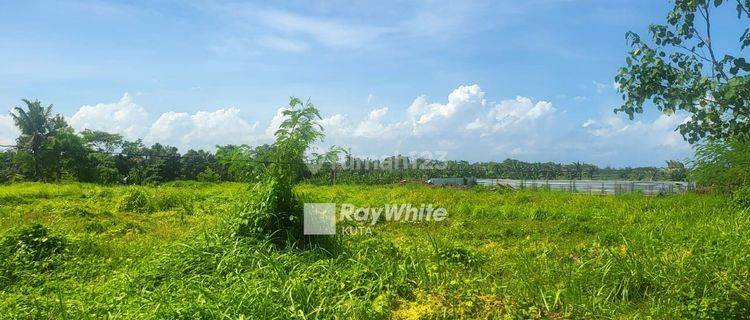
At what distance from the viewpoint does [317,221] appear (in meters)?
5.59

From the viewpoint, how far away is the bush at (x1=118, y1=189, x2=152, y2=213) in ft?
33.4

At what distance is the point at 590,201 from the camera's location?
11406mm

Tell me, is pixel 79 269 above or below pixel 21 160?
below

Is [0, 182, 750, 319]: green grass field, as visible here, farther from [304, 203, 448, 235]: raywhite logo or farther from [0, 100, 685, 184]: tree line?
[0, 100, 685, 184]: tree line

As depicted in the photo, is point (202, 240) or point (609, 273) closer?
point (609, 273)

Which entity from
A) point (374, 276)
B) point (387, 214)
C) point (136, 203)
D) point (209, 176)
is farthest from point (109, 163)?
point (374, 276)

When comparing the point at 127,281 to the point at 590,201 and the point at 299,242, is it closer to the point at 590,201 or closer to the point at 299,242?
the point at 299,242

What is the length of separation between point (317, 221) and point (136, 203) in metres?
6.13

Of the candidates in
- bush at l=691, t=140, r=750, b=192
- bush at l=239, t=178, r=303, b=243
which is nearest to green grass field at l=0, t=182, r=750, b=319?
bush at l=239, t=178, r=303, b=243

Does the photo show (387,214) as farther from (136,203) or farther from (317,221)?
(136,203)

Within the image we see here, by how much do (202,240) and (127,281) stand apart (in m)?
0.87

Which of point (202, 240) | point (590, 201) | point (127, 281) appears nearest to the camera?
point (127, 281)

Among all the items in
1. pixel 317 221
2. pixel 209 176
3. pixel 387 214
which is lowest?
pixel 387 214

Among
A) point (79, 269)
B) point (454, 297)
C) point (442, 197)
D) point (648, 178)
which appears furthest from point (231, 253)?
point (648, 178)
